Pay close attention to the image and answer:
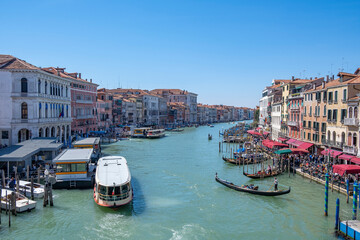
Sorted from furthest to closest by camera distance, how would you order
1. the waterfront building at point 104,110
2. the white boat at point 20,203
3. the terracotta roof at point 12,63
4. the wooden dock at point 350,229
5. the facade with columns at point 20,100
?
the waterfront building at point 104,110 < the terracotta roof at point 12,63 < the facade with columns at point 20,100 < the white boat at point 20,203 < the wooden dock at point 350,229

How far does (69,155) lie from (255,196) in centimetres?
1037

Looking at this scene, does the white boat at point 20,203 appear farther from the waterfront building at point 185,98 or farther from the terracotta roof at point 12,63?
the waterfront building at point 185,98

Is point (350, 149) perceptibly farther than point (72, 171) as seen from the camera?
Yes

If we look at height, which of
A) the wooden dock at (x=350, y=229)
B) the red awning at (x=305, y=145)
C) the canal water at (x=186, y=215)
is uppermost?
the red awning at (x=305, y=145)

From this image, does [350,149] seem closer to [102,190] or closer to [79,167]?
[102,190]

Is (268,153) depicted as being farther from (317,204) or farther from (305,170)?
(317,204)

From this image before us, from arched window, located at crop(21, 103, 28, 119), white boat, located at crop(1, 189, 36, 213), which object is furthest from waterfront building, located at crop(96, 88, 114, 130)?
white boat, located at crop(1, 189, 36, 213)

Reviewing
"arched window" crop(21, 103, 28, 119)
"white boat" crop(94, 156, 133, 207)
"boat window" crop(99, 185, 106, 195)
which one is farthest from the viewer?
"arched window" crop(21, 103, 28, 119)

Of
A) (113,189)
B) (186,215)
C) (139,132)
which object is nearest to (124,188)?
(113,189)

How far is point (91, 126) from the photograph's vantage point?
43.8m

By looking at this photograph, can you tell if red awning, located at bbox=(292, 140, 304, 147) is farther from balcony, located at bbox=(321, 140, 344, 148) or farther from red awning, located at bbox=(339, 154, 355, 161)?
red awning, located at bbox=(339, 154, 355, 161)

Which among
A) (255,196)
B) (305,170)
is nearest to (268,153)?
(305,170)

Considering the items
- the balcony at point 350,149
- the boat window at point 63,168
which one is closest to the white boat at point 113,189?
the boat window at point 63,168

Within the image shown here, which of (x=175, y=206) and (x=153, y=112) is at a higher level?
(x=153, y=112)
